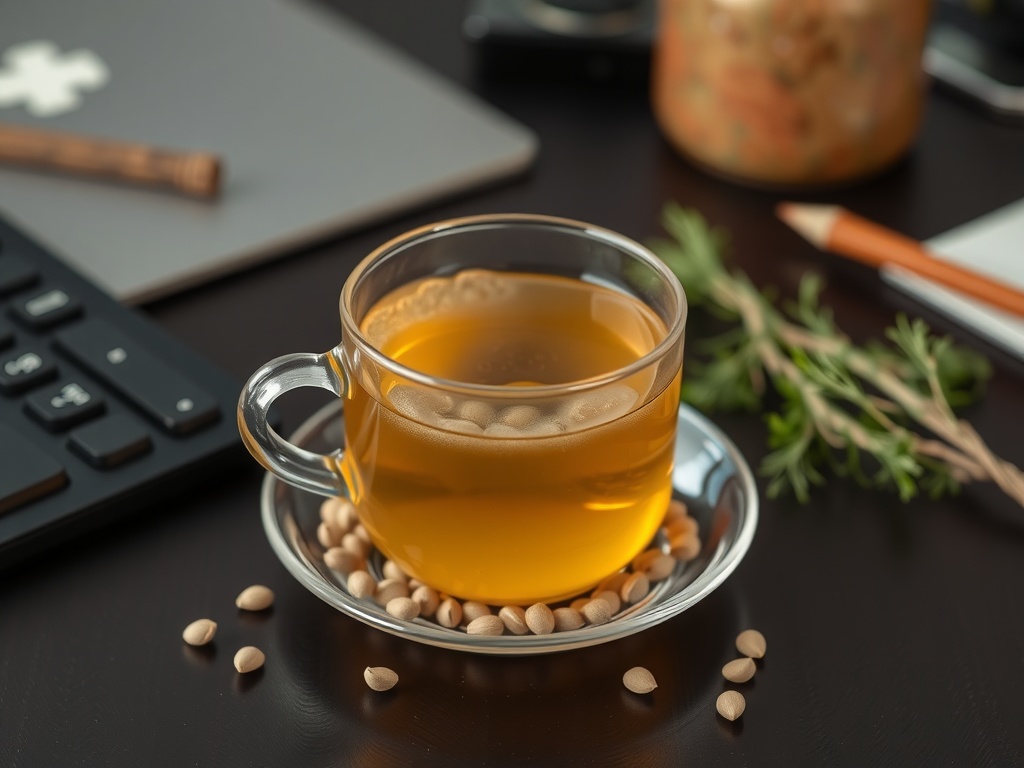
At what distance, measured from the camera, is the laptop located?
780mm

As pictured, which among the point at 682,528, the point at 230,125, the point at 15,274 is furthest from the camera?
the point at 230,125

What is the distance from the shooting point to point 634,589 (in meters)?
0.52

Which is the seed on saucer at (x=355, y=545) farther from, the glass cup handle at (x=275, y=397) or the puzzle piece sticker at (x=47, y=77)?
the puzzle piece sticker at (x=47, y=77)

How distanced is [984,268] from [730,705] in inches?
15.8

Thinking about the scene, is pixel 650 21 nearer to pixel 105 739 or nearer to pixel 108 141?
pixel 108 141

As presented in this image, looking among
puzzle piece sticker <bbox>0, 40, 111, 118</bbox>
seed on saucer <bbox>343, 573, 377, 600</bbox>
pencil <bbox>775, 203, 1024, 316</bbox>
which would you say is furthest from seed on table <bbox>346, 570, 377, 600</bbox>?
puzzle piece sticker <bbox>0, 40, 111, 118</bbox>

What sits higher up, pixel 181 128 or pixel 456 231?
pixel 456 231

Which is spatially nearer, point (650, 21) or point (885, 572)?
point (885, 572)

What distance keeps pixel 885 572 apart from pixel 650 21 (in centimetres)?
58

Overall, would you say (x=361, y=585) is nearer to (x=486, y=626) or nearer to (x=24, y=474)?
(x=486, y=626)

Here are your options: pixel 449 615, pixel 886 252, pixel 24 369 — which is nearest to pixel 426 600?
pixel 449 615

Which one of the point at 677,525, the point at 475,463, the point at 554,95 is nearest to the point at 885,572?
the point at 677,525

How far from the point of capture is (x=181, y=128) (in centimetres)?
89

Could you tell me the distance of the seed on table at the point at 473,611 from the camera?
51cm
